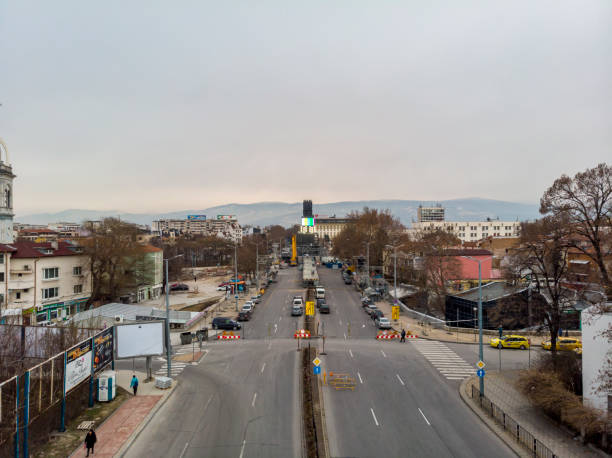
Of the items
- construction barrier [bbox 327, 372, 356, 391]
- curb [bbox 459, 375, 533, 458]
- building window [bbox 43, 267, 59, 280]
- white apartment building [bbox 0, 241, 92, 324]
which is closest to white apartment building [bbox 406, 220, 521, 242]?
white apartment building [bbox 0, 241, 92, 324]

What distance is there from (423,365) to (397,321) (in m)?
16.6

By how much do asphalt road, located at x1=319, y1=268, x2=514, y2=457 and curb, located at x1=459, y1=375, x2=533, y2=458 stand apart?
28 centimetres

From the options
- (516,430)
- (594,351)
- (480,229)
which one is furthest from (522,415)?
(480,229)

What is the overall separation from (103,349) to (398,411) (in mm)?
17327

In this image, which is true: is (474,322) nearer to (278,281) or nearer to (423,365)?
(423,365)

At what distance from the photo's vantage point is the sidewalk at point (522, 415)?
704 inches

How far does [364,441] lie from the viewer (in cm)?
1834

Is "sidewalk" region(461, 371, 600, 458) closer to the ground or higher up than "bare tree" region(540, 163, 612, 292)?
closer to the ground

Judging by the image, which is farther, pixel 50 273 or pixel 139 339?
pixel 50 273

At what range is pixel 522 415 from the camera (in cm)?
2170

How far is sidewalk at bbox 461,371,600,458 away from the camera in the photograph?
1789cm

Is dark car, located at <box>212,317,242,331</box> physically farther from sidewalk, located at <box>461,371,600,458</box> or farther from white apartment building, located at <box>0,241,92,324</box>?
sidewalk, located at <box>461,371,600,458</box>

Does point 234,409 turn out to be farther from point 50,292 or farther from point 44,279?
point 50,292

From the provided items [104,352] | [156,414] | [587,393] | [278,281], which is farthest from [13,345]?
[278,281]
